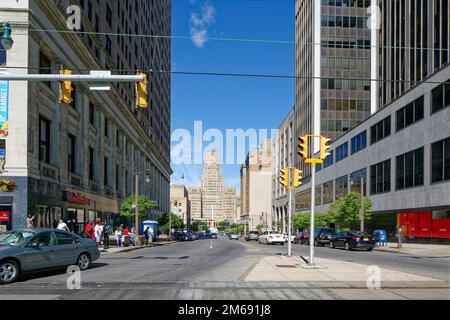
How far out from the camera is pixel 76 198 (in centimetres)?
3553

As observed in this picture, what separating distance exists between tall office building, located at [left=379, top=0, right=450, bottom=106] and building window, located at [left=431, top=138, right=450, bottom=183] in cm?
625

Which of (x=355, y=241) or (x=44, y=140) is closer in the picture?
(x=44, y=140)

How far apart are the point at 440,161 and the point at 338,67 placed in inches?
1969

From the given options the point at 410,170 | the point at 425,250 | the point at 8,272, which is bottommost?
the point at 425,250

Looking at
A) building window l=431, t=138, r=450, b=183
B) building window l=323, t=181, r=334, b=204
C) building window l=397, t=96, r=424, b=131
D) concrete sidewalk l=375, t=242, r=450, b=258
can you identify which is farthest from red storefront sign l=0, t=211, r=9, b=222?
building window l=323, t=181, r=334, b=204

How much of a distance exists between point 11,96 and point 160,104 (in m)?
73.9

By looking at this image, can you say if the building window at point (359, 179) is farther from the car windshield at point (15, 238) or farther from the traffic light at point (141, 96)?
the car windshield at point (15, 238)

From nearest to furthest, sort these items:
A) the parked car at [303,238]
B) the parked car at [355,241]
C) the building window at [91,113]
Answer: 1. the parked car at [355,241]
2. the building window at [91,113]
3. the parked car at [303,238]

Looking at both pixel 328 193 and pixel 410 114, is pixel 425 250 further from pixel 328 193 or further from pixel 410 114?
pixel 328 193

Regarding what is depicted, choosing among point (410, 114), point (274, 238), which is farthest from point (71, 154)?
point (410, 114)

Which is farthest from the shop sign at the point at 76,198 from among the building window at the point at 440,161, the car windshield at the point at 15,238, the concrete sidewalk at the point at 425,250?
the building window at the point at 440,161

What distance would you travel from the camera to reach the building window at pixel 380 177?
50844mm

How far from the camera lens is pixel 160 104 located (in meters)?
99.3

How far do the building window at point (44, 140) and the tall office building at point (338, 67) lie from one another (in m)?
60.0
